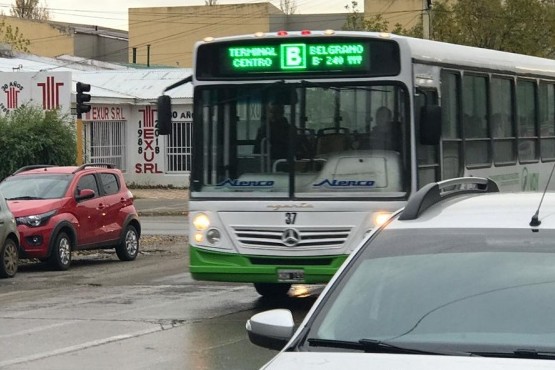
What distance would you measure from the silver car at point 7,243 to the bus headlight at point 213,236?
574 centimetres

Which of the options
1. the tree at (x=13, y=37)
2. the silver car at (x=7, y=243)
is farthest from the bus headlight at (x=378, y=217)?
the tree at (x=13, y=37)

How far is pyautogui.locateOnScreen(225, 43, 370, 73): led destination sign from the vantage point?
1309 cm

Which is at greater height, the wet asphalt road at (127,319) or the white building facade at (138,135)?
the white building facade at (138,135)

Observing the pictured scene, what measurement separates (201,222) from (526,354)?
28.5 ft

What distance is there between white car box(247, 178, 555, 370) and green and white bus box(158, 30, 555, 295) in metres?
6.87

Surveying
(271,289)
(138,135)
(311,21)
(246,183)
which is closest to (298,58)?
(246,183)

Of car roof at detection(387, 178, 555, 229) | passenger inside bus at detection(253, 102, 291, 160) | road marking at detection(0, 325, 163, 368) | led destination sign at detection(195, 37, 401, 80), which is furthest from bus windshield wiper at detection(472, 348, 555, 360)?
passenger inside bus at detection(253, 102, 291, 160)

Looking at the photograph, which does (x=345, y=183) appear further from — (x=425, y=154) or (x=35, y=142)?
(x=35, y=142)

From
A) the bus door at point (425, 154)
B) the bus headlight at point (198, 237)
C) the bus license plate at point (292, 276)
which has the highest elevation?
the bus door at point (425, 154)

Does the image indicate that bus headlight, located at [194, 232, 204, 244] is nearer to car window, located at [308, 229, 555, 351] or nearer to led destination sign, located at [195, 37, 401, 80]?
led destination sign, located at [195, 37, 401, 80]

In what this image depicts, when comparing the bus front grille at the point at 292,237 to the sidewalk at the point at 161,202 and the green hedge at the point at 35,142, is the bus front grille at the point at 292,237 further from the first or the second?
the green hedge at the point at 35,142

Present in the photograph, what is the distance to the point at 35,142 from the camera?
3616cm

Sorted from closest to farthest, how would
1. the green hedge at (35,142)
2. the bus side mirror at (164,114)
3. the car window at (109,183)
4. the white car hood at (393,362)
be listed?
the white car hood at (393,362) < the bus side mirror at (164,114) < the car window at (109,183) < the green hedge at (35,142)

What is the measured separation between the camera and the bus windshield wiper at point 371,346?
196 inches
